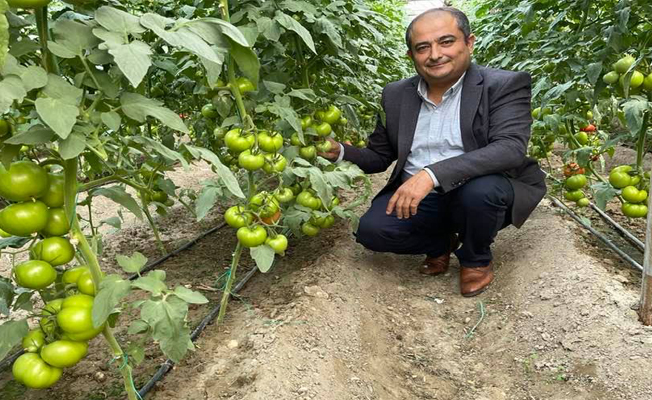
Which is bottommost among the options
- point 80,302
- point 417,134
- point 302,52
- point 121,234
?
point 121,234

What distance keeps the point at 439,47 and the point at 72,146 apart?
1681 mm

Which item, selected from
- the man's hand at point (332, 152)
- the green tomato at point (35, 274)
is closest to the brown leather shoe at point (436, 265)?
the man's hand at point (332, 152)

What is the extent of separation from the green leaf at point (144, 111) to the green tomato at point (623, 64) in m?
1.71

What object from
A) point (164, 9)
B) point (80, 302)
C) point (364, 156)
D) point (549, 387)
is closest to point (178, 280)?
point (364, 156)

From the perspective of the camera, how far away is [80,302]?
1078mm

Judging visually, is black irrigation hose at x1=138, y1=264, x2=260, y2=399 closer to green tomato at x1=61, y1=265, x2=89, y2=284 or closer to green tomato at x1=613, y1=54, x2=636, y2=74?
green tomato at x1=61, y1=265, x2=89, y2=284

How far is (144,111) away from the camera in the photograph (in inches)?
41.1

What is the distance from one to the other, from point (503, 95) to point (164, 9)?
151cm

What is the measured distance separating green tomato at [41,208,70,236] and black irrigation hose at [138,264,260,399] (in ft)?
2.19

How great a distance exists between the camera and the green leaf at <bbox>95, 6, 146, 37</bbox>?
964 mm

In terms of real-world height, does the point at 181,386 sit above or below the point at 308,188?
below

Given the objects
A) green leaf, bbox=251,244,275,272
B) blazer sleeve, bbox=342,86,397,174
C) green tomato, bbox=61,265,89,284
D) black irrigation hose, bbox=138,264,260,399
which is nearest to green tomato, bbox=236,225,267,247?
green leaf, bbox=251,244,275,272

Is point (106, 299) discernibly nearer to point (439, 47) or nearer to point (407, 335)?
point (407, 335)

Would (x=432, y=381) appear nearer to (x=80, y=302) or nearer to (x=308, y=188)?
(x=308, y=188)
